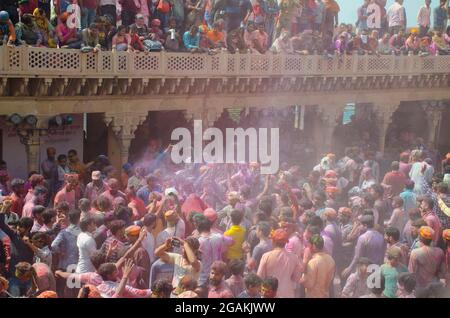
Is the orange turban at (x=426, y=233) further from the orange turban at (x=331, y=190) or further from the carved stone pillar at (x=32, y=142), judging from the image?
the carved stone pillar at (x=32, y=142)

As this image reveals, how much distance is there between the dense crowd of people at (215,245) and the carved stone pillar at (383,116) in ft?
43.3

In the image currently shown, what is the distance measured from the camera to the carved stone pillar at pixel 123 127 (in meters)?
18.7

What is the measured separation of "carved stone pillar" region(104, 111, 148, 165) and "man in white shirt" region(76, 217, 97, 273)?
10316 millimetres

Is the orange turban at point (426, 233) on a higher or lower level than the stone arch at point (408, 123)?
higher

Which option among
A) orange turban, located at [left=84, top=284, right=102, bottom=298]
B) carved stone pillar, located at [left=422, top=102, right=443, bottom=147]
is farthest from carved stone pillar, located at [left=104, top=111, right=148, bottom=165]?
carved stone pillar, located at [left=422, top=102, right=443, bottom=147]

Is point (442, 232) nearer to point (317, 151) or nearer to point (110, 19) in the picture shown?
point (110, 19)

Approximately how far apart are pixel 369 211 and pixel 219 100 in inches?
465

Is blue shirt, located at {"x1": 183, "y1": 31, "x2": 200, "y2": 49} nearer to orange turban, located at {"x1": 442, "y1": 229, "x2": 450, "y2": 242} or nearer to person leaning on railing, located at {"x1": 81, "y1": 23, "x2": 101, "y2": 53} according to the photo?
person leaning on railing, located at {"x1": 81, "y1": 23, "x2": 101, "y2": 53}

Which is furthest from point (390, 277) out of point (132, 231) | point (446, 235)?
point (132, 231)

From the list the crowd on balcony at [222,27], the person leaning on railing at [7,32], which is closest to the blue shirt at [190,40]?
the crowd on balcony at [222,27]

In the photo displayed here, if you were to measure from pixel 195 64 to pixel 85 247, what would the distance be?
1156cm
